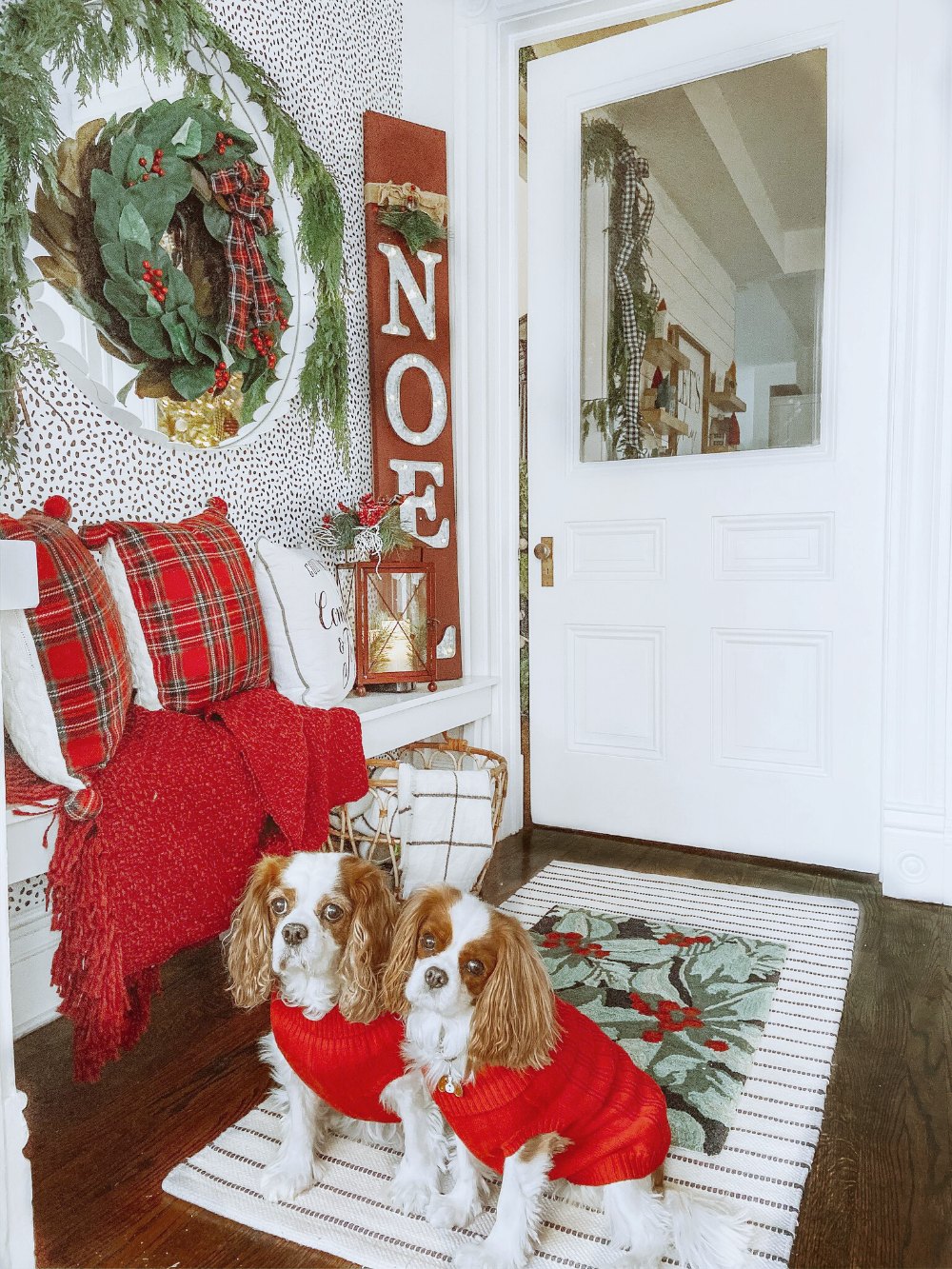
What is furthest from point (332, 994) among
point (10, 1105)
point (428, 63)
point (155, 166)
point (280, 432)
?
point (428, 63)

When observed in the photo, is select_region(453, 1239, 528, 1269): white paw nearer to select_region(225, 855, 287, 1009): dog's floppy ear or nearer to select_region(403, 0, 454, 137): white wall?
select_region(225, 855, 287, 1009): dog's floppy ear

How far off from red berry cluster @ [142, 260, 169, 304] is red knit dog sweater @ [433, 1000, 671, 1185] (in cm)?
162

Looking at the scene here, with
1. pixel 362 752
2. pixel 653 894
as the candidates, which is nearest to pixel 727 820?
pixel 653 894

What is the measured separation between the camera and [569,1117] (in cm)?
107

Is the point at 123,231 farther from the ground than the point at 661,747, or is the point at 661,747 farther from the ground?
the point at 123,231

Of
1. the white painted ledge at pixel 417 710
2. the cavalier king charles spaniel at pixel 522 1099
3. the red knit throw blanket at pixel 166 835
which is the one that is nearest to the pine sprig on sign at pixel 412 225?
the white painted ledge at pixel 417 710

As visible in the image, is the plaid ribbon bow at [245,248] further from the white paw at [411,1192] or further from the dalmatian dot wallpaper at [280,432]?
the white paw at [411,1192]

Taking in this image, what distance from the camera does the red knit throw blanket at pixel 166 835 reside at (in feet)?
4.42

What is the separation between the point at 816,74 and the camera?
7.91ft

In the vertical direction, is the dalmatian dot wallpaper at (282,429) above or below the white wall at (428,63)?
below

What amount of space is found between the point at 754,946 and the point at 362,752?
3.18ft

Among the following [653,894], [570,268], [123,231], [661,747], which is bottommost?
[653,894]

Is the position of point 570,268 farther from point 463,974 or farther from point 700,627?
point 463,974

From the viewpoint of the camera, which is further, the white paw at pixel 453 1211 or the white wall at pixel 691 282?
the white wall at pixel 691 282
